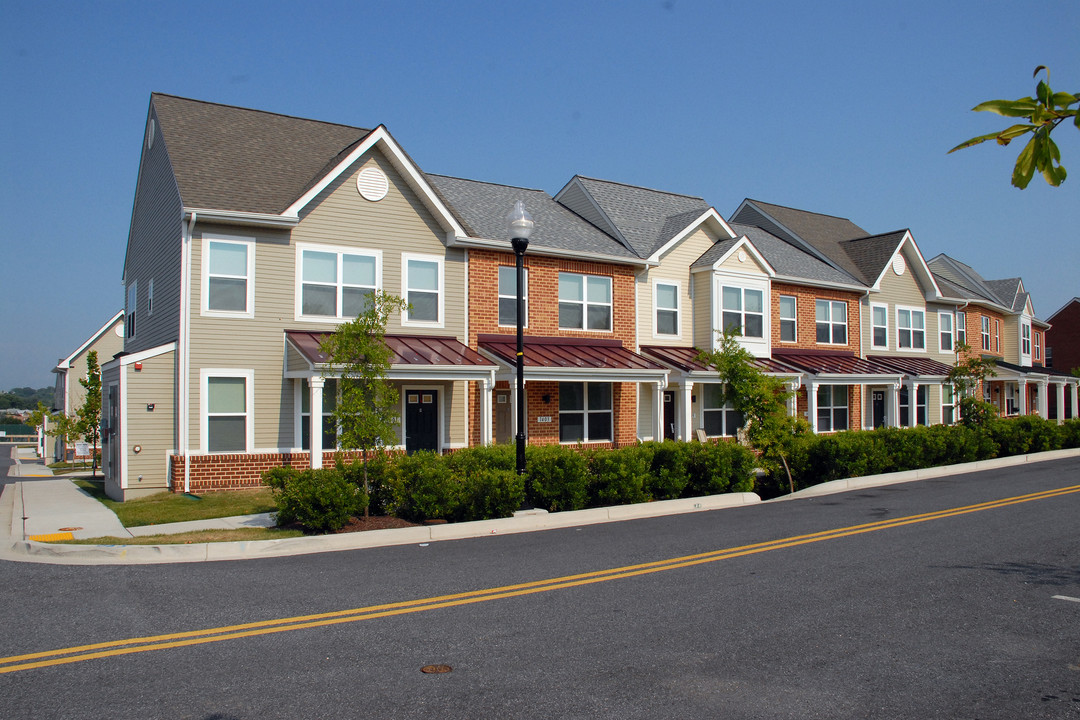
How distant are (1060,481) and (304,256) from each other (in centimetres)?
1777

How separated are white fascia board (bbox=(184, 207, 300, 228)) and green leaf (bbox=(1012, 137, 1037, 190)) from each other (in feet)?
56.3

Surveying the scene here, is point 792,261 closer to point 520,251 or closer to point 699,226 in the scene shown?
point 699,226

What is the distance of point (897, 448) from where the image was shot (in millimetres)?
20172

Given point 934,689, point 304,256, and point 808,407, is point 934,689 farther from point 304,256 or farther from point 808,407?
point 808,407

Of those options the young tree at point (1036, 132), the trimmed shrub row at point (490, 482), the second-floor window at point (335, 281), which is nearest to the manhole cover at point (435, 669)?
the young tree at point (1036, 132)

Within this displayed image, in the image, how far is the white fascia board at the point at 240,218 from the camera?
674 inches

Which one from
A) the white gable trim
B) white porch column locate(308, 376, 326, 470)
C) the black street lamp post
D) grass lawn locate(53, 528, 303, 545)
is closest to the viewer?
grass lawn locate(53, 528, 303, 545)

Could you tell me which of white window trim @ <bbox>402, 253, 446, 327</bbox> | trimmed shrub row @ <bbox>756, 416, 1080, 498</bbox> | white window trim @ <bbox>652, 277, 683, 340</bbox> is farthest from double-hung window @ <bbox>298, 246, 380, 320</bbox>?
trimmed shrub row @ <bbox>756, 416, 1080, 498</bbox>

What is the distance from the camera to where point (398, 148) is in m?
19.5

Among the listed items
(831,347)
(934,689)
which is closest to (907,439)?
(831,347)

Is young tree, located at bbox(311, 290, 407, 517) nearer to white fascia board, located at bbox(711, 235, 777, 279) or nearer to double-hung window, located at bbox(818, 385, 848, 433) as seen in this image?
white fascia board, located at bbox(711, 235, 777, 279)

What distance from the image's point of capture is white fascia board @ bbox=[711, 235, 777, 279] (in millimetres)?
24953

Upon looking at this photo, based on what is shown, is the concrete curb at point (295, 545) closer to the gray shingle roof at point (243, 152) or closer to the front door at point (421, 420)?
the front door at point (421, 420)

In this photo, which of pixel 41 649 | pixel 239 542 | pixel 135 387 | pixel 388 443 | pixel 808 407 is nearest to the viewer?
pixel 41 649
